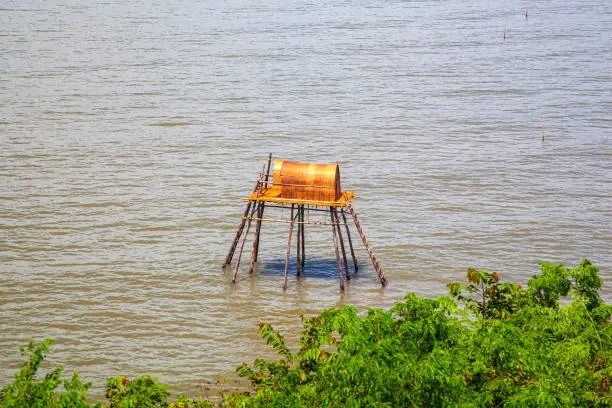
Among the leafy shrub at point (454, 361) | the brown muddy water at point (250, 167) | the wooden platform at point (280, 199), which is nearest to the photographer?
the leafy shrub at point (454, 361)

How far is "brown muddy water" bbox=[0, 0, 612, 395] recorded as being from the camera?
20406mm

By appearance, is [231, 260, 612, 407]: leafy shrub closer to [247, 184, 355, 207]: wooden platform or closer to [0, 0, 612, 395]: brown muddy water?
[0, 0, 612, 395]: brown muddy water

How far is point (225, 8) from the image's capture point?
77250 mm

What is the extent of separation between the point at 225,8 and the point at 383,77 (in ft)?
108

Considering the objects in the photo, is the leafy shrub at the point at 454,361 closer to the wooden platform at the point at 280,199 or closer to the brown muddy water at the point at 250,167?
the brown muddy water at the point at 250,167

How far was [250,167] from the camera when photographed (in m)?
32.2

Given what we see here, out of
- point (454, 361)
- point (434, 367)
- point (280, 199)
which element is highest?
point (280, 199)

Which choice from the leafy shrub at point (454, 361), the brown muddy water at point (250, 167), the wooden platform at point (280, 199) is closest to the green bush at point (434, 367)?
the leafy shrub at point (454, 361)

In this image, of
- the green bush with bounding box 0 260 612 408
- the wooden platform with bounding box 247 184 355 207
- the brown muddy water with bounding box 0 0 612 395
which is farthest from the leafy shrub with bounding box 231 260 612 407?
the wooden platform with bounding box 247 184 355 207

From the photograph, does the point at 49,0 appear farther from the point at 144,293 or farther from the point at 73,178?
the point at 144,293

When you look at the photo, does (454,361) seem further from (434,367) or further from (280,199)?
(280,199)

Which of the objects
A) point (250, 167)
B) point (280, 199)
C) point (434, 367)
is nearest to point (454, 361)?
point (434, 367)

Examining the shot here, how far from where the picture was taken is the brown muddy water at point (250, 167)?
20.4 meters

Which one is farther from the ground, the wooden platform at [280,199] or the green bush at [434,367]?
the wooden platform at [280,199]
